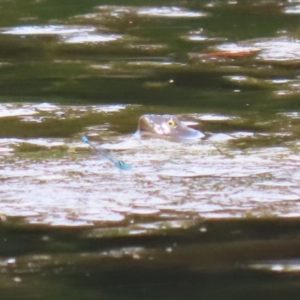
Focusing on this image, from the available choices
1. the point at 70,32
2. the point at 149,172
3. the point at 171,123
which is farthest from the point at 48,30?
the point at 149,172

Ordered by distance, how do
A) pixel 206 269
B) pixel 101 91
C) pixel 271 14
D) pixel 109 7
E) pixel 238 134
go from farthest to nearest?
pixel 109 7 → pixel 271 14 → pixel 101 91 → pixel 238 134 → pixel 206 269

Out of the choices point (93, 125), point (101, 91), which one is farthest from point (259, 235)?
point (101, 91)

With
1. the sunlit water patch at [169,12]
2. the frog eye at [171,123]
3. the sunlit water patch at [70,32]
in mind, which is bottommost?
the sunlit water patch at [169,12]

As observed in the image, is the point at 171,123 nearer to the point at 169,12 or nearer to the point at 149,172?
the point at 149,172

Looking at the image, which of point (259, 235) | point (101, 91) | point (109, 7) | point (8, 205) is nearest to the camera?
point (259, 235)

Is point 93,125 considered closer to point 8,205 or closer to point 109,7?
point 8,205

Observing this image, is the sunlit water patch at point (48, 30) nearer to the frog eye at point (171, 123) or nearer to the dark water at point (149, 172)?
the dark water at point (149, 172)

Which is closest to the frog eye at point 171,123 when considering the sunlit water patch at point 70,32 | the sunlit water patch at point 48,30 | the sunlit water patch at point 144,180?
the sunlit water patch at point 144,180

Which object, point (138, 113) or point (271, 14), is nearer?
point (138, 113)
